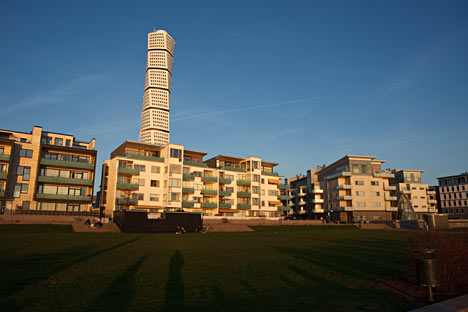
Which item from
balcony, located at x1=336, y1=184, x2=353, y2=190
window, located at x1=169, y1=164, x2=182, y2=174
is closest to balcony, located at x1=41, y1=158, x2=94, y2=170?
window, located at x1=169, y1=164, x2=182, y2=174

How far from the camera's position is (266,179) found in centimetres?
8588

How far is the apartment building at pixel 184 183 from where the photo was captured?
6431 cm

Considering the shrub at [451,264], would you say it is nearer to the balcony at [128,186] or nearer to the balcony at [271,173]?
the balcony at [128,186]

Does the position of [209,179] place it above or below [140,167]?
below

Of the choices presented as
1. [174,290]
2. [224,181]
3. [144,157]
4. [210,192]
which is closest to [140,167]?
[144,157]

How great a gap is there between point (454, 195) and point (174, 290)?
131m

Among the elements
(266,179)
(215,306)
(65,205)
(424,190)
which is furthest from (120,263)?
(424,190)

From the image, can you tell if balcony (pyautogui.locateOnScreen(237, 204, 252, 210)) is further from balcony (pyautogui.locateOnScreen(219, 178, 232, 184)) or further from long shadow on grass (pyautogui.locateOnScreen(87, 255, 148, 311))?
long shadow on grass (pyautogui.locateOnScreen(87, 255, 148, 311))

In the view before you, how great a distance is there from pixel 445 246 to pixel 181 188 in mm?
60854

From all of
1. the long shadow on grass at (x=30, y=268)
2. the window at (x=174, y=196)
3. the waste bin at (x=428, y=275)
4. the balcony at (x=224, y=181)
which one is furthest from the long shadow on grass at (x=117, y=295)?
the balcony at (x=224, y=181)

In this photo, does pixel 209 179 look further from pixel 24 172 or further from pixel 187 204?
pixel 24 172

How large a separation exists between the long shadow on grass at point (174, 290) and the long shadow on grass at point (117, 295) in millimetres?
931

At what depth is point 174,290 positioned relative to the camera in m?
9.10

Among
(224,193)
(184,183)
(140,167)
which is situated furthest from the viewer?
(224,193)
